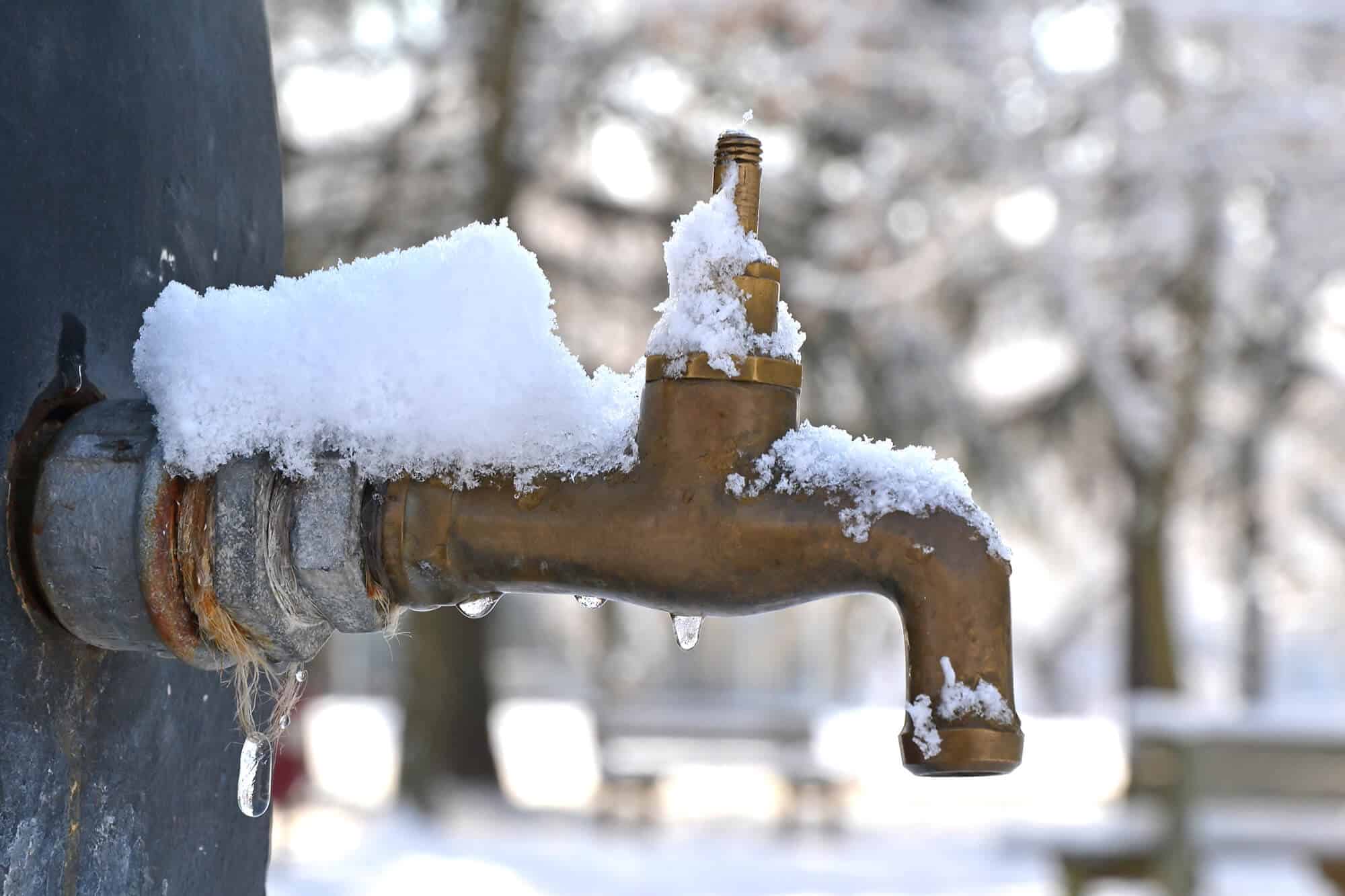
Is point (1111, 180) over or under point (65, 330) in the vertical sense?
over

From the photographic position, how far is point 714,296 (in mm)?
904

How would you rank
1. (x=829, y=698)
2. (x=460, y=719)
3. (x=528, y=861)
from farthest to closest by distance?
(x=829, y=698), (x=460, y=719), (x=528, y=861)

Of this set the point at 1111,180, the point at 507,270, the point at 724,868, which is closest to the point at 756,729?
the point at 724,868

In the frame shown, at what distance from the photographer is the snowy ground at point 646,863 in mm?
6410

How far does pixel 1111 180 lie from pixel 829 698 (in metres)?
10.8

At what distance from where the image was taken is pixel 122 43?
0.92 m

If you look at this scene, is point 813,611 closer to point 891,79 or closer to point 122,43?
point 891,79

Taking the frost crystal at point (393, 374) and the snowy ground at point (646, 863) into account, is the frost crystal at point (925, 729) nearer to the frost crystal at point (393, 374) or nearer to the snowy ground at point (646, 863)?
the frost crystal at point (393, 374)

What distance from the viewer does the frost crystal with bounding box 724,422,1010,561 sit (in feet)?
2.82

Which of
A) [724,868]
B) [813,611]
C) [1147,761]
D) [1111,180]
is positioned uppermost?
[1111,180]

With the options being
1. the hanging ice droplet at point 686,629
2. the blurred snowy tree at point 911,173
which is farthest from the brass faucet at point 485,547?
the blurred snowy tree at point 911,173

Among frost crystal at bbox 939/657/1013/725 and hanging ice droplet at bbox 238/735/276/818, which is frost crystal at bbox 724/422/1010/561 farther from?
hanging ice droplet at bbox 238/735/276/818

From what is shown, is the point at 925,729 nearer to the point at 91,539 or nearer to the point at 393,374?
the point at 393,374

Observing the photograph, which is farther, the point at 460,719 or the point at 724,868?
the point at 460,719
